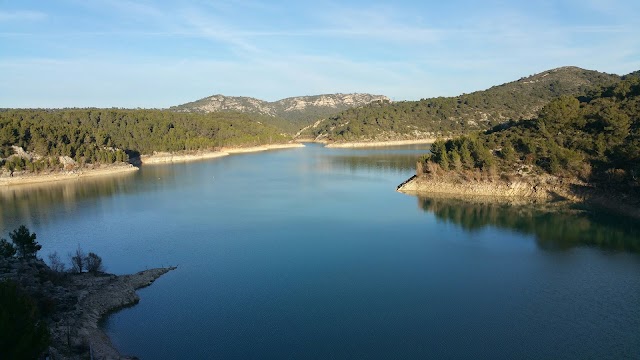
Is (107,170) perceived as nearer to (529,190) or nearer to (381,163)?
(381,163)

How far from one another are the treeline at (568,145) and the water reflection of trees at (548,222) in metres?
3.94

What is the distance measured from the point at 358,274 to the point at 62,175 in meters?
48.5

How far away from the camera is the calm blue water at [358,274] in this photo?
1395 cm

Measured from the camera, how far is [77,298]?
16406mm

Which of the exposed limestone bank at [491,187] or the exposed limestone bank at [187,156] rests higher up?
the exposed limestone bank at [187,156]

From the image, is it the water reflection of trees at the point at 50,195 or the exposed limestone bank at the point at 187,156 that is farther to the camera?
the exposed limestone bank at the point at 187,156

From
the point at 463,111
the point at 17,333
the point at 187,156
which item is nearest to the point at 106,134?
the point at 187,156

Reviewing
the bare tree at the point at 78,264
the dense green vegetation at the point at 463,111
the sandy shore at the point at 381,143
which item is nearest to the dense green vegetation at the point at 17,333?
the bare tree at the point at 78,264

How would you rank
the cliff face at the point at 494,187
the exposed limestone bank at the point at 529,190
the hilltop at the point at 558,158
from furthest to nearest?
the cliff face at the point at 494,187, the hilltop at the point at 558,158, the exposed limestone bank at the point at 529,190

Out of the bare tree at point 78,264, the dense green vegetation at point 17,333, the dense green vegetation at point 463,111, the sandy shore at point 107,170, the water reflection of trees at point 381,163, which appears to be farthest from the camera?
the dense green vegetation at point 463,111

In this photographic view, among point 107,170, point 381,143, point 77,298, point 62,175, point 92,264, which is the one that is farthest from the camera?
point 381,143

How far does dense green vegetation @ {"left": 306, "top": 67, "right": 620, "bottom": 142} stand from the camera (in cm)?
10050

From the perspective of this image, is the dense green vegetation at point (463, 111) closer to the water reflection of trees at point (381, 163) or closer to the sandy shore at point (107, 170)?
the water reflection of trees at point (381, 163)

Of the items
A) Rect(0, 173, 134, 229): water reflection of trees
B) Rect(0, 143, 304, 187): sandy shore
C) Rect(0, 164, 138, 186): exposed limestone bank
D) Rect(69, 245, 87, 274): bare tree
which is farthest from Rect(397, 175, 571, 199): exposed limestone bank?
Rect(0, 143, 304, 187): sandy shore
